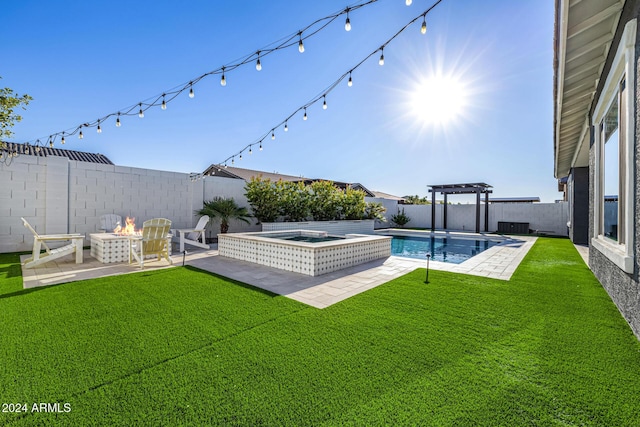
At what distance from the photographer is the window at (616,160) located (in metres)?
3.20

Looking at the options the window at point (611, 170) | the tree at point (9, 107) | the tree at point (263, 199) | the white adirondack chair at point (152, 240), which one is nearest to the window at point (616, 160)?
the window at point (611, 170)

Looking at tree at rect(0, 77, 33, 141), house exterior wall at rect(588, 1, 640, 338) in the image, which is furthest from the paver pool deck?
tree at rect(0, 77, 33, 141)

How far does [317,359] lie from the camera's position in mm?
2660

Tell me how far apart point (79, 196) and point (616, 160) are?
13.1 m

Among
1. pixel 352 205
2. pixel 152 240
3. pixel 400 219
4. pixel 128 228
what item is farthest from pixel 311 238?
pixel 400 219

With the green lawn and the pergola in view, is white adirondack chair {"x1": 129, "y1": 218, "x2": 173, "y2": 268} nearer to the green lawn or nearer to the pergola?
the green lawn

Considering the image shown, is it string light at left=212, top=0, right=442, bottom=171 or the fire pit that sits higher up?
string light at left=212, top=0, right=442, bottom=171

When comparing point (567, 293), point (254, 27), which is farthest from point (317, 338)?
point (254, 27)

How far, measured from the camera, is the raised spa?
6.18 meters

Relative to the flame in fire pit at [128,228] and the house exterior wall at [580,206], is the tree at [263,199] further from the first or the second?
the house exterior wall at [580,206]

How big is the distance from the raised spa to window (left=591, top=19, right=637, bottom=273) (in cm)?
Answer: 440

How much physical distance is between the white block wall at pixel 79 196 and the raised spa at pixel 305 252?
4427 millimetres

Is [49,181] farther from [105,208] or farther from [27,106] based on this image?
[27,106]

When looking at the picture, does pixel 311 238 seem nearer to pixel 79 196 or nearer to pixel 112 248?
pixel 112 248
